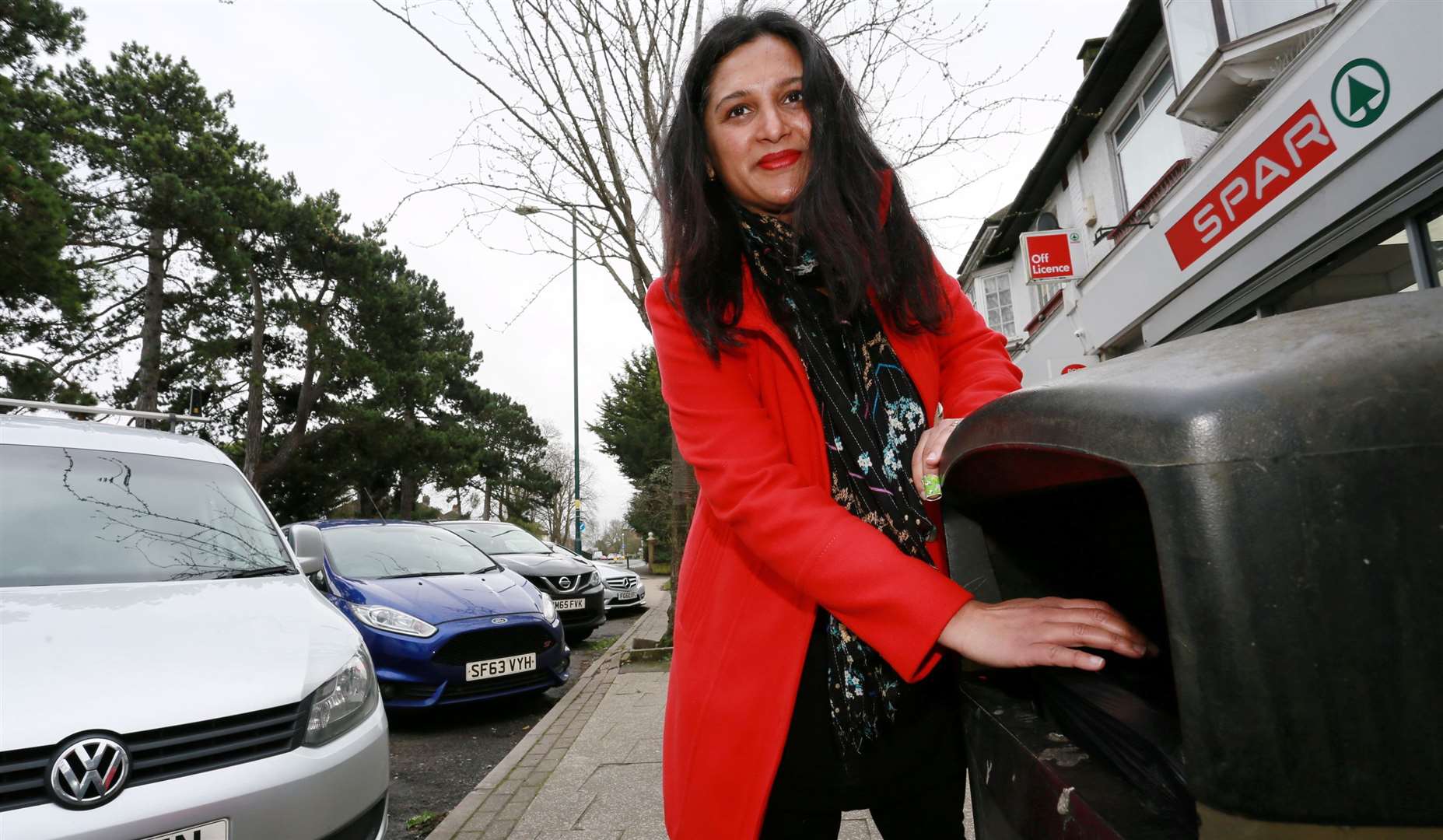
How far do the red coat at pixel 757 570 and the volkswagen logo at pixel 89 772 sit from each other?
166 centimetres

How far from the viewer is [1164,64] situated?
8477 mm

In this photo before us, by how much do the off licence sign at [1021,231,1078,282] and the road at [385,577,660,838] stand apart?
8.02 metres

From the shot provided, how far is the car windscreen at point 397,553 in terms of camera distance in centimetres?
600

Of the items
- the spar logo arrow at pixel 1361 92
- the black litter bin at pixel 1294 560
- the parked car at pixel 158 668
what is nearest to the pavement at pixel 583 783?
the parked car at pixel 158 668

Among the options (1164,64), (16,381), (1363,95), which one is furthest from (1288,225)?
(16,381)

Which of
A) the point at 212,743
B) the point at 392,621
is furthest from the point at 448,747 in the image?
the point at 212,743

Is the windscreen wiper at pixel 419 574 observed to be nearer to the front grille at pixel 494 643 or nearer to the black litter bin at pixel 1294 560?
the front grille at pixel 494 643

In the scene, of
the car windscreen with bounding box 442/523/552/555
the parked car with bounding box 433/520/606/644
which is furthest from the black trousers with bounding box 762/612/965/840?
the car windscreen with bounding box 442/523/552/555

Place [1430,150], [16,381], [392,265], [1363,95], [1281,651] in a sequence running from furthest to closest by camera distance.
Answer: [392,265] < [16,381] < [1363,95] < [1430,150] < [1281,651]

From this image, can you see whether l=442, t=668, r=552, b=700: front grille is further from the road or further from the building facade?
the building facade

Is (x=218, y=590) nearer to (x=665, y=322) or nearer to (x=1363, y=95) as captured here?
(x=665, y=322)

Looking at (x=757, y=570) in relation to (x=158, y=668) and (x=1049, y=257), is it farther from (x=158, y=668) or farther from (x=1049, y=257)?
(x=1049, y=257)

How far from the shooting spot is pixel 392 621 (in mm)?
5078

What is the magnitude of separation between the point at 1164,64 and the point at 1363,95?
13.2ft
